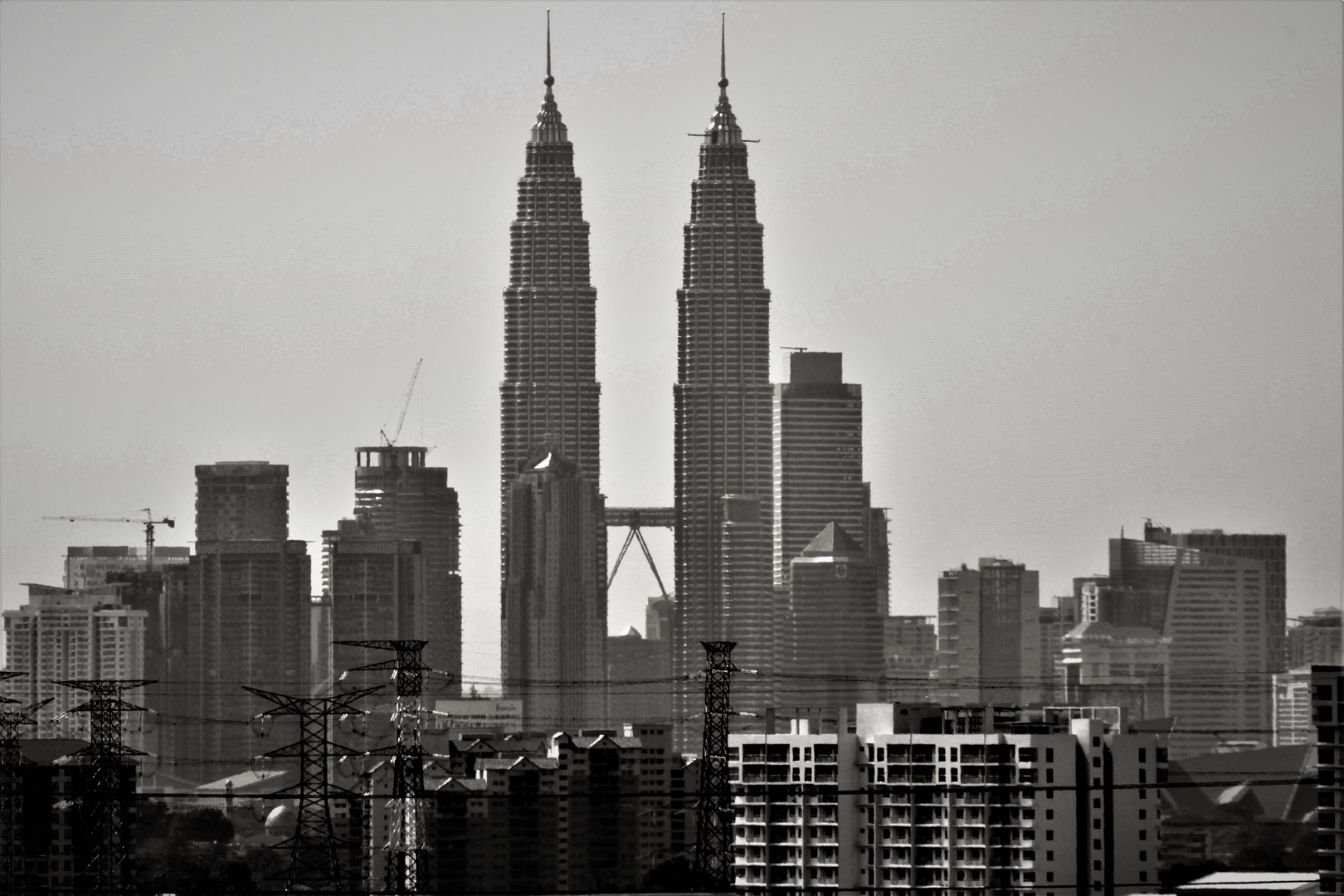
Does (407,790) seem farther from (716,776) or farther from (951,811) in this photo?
(951,811)

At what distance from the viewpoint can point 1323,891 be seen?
169 ft

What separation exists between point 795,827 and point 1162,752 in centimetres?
1002

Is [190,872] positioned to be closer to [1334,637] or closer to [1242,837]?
[1242,837]

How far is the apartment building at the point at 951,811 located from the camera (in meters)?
66.1

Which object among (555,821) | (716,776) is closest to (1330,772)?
(716,776)

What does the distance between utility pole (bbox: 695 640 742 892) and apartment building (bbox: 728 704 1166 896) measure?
0.96m

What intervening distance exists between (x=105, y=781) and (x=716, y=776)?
46.0 ft

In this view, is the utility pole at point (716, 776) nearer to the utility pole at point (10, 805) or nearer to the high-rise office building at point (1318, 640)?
the utility pole at point (10, 805)

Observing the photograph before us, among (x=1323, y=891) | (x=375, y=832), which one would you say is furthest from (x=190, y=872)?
(x=1323, y=891)

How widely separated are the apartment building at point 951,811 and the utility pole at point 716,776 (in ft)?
3.14

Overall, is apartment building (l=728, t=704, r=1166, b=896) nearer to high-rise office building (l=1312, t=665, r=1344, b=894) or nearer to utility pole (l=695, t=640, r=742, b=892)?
utility pole (l=695, t=640, r=742, b=892)

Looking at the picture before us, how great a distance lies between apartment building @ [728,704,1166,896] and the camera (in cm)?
6606

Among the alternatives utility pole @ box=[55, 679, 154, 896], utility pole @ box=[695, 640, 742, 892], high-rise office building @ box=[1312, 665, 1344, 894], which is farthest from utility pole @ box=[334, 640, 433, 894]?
high-rise office building @ box=[1312, 665, 1344, 894]

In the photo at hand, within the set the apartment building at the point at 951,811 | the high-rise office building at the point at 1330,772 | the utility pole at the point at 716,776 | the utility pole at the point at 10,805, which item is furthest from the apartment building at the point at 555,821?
the high-rise office building at the point at 1330,772
